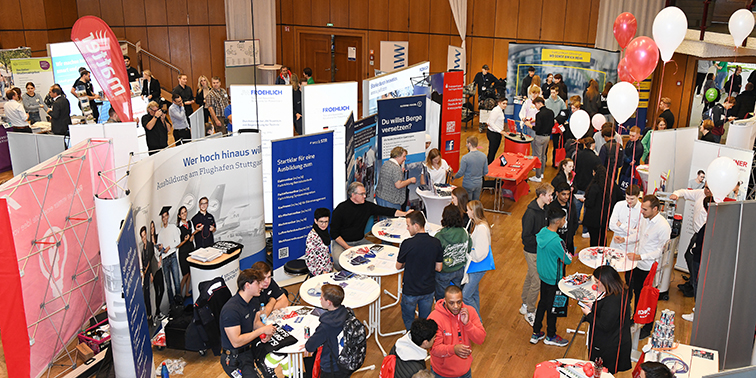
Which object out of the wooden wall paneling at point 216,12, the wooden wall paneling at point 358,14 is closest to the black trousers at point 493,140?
the wooden wall paneling at point 358,14

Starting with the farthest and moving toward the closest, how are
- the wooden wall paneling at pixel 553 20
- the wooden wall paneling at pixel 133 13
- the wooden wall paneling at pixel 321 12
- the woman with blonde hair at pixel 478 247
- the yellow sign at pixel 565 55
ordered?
1. the wooden wall paneling at pixel 321 12
2. the wooden wall paneling at pixel 133 13
3. the wooden wall paneling at pixel 553 20
4. the yellow sign at pixel 565 55
5. the woman with blonde hair at pixel 478 247

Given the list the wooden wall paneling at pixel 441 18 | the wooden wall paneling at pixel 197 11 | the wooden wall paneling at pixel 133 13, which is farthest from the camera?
the wooden wall paneling at pixel 197 11

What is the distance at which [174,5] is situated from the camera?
15391 mm

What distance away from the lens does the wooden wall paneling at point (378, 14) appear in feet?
50.4

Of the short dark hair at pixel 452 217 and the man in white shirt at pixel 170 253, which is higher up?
the short dark hair at pixel 452 217

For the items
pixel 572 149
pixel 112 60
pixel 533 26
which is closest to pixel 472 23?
pixel 533 26

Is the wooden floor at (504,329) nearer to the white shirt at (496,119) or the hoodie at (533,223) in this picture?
the hoodie at (533,223)

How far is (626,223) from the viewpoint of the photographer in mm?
5695

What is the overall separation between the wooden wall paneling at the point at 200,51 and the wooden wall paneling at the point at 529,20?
8512 millimetres

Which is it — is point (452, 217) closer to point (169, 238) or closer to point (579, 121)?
point (169, 238)

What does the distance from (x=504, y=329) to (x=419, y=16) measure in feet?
36.8

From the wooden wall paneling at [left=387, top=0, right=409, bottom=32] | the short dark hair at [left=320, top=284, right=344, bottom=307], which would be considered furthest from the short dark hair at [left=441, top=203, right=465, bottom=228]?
the wooden wall paneling at [left=387, top=0, right=409, bottom=32]

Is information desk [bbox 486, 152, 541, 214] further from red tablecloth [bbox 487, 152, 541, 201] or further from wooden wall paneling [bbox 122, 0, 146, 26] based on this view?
wooden wall paneling [bbox 122, 0, 146, 26]

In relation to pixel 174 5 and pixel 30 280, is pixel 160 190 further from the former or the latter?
pixel 174 5
